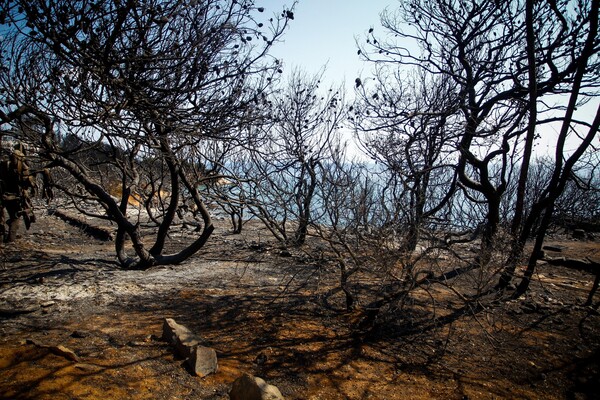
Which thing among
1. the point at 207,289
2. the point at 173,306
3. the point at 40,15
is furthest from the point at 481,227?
the point at 40,15

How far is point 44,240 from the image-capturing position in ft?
25.2

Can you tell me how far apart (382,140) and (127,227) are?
4.77 m

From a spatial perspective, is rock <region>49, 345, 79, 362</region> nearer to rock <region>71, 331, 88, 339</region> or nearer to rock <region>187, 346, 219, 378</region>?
rock <region>71, 331, 88, 339</region>

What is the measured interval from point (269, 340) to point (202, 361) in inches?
33.7

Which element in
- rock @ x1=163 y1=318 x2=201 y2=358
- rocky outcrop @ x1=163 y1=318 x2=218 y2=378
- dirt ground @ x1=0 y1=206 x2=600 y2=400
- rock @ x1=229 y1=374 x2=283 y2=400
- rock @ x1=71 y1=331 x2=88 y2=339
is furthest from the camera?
rock @ x1=71 y1=331 x2=88 y2=339

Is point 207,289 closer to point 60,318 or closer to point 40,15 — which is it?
point 60,318

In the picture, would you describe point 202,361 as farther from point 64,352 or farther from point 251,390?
point 64,352

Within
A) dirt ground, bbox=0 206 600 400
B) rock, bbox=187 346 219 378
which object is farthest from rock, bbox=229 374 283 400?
rock, bbox=187 346 219 378

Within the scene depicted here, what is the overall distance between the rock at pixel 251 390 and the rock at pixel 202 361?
0.44m

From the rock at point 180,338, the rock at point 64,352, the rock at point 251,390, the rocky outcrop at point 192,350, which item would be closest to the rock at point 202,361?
the rocky outcrop at point 192,350

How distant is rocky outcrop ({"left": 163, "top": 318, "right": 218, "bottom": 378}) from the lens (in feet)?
9.39

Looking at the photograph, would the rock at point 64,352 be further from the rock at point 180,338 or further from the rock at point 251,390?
the rock at point 251,390

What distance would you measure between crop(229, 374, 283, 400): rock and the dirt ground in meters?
0.25

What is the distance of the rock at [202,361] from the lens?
2836 mm
